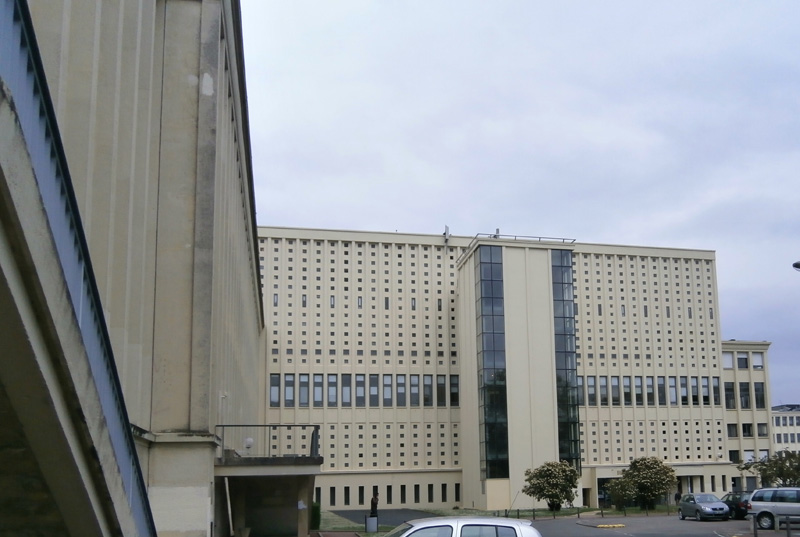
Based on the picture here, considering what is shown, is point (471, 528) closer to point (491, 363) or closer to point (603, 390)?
point (491, 363)

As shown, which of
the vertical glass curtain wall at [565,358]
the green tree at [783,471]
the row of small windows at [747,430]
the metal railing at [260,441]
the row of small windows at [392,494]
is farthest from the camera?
the row of small windows at [747,430]

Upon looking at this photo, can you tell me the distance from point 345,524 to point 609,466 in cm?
2808

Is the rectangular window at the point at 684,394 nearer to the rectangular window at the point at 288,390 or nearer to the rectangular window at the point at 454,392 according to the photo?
the rectangular window at the point at 454,392

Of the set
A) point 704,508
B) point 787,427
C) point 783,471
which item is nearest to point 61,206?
point 704,508

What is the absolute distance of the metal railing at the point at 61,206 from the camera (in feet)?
17.3

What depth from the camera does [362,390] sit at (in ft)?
201

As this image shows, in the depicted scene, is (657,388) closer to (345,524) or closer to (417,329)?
(417,329)

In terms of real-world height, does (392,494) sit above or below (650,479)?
below

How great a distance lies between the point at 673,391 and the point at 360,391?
22930 millimetres

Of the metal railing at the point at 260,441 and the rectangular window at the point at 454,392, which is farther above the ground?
the rectangular window at the point at 454,392

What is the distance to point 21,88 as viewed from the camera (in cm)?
534

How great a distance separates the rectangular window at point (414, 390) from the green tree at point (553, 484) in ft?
50.4

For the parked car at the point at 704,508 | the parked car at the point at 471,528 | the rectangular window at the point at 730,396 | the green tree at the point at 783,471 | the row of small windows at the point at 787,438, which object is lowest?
the row of small windows at the point at 787,438

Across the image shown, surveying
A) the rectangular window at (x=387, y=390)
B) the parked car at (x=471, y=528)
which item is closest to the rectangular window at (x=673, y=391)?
the rectangular window at (x=387, y=390)
